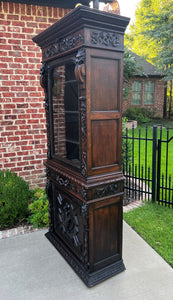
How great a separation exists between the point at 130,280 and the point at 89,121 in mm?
1756

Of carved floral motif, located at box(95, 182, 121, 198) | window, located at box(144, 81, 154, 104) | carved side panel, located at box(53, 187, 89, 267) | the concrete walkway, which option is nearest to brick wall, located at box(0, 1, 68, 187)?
carved side panel, located at box(53, 187, 89, 267)

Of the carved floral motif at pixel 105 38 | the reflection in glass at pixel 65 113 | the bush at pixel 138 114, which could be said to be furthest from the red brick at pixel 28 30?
the bush at pixel 138 114

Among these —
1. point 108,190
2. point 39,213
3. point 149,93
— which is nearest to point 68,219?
point 108,190

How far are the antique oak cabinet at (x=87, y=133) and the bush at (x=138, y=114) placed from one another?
43.9 feet

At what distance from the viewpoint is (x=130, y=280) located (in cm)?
246

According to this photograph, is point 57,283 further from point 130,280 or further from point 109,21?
point 109,21

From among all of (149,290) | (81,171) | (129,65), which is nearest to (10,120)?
(81,171)

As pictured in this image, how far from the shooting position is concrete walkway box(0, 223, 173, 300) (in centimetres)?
229

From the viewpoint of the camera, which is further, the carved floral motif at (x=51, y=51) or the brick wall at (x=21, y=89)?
the brick wall at (x=21, y=89)

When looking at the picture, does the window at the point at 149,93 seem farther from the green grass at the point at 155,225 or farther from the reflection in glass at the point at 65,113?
the reflection in glass at the point at 65,113

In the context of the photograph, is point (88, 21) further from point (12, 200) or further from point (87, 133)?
point (12, 200)

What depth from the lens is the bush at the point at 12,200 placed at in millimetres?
3521

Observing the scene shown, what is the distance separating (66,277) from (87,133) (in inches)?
64.2

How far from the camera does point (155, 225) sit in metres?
3.56
